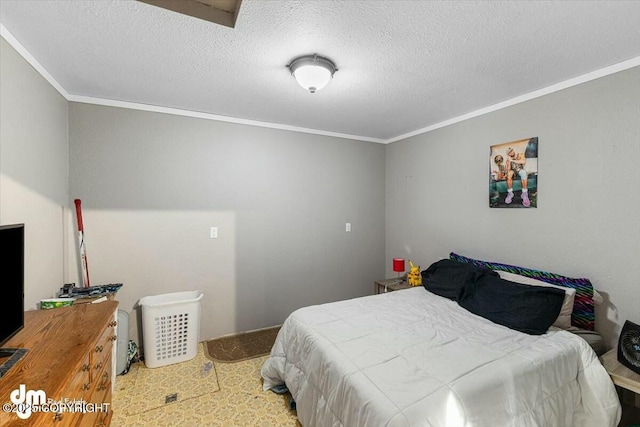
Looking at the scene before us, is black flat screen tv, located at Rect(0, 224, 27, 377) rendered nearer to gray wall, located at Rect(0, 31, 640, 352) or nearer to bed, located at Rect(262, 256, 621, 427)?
gray wall, located at Rect(0, 31, 640, 352)

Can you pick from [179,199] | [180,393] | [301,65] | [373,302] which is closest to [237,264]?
[179,199]

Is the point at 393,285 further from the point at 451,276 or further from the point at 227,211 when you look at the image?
the point at 227,211

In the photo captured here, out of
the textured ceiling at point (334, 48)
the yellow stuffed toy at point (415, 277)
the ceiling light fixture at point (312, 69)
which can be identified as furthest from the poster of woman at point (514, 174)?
the ceiling light fixture at point (312, 69)

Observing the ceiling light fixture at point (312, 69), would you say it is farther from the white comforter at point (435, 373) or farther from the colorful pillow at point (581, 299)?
the colorful pillow at point (581, 299)

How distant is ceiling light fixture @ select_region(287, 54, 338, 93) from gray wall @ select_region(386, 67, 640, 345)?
1848 mm

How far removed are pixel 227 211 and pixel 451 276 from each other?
7.91ft

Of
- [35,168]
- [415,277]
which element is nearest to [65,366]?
[35,168]

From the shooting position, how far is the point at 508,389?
147cm

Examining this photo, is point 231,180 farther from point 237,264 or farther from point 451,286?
point 451,286

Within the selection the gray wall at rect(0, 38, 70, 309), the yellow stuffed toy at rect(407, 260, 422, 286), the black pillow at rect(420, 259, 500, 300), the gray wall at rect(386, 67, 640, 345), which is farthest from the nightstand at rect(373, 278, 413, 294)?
the gray wall at rect(0, 38, 70, 309)

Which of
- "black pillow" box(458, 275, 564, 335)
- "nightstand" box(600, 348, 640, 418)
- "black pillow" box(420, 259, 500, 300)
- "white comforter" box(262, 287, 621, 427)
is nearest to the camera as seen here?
"white comforter" box(262, 287, 621, 427)

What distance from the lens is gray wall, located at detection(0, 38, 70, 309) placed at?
5.41 ft

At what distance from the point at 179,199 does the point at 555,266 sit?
3.48 meters

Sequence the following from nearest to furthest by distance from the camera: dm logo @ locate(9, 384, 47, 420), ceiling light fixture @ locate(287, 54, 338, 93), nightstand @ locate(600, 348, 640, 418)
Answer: dm logo @ locate(9, 384, 47, 420) < nightstand @ locate(600, 348, 640, 418) < ceiling light fixture @ locate(287, 54, 338, 93)
